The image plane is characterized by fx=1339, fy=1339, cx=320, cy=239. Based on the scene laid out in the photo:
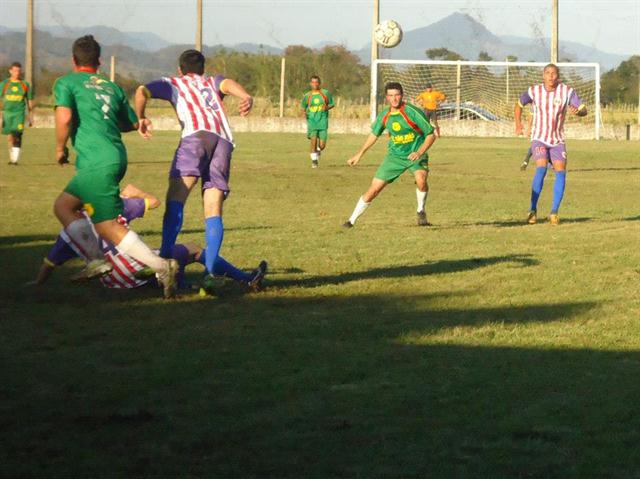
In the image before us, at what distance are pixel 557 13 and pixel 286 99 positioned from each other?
12.8 m

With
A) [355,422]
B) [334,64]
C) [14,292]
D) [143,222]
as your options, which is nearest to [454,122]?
[334,64]

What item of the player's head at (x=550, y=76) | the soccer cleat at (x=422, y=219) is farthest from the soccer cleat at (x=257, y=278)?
the player's head at (x=550, y=76)

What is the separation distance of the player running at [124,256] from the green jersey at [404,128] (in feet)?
17.1

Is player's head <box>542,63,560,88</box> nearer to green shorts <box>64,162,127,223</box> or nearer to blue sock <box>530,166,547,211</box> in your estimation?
blue sock <box>530,166,547,211</box>

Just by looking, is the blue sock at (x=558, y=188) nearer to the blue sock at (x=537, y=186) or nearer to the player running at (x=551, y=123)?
the player running at (x=551, y=123)

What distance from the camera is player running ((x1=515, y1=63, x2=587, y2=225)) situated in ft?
54.1

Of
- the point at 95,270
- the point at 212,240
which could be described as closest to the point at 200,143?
the point at 212,240

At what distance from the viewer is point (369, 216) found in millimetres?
17094

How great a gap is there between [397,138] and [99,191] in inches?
269

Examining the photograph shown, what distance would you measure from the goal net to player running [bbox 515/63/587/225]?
29.7 meters

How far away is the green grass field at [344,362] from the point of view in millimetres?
5328

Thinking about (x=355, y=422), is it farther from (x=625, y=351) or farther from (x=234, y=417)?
(x=625, y=351)

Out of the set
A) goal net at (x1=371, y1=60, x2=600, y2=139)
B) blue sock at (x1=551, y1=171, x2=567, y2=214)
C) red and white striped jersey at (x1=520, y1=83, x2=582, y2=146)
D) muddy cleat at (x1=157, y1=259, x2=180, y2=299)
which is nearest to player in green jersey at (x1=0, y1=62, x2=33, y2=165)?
red and white striped jersey at (x1=520, y1=83, x2=582, y2=146)

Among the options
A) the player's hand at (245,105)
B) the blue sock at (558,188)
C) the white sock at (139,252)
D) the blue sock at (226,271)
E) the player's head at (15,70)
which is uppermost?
the player's head at (15,70)
